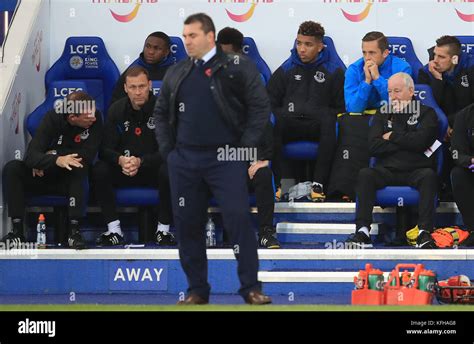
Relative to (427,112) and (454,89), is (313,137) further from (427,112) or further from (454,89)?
(454,89)

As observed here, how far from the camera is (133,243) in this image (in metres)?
11.6

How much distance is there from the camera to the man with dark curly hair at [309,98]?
11820mm

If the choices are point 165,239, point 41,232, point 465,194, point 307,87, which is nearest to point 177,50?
point 307,87

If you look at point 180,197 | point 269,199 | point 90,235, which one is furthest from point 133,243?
point 180,197

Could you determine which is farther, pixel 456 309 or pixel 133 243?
pixel 133 243

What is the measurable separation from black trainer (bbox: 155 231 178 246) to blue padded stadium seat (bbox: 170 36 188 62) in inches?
86.8

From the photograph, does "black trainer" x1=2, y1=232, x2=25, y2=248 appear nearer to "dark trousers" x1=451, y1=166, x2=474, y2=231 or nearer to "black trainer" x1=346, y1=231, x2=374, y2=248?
"black trainer" x1=346, y1=231, x2=374, y2=248

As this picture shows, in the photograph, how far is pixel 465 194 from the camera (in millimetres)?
11172

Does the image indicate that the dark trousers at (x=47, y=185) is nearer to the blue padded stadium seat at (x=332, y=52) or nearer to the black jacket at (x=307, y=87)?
the black jacket at (x=307, y=87)

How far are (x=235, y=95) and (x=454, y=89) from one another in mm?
3929

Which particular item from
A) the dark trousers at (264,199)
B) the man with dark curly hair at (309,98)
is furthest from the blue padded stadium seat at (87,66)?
the dark trousers at (264,199)
